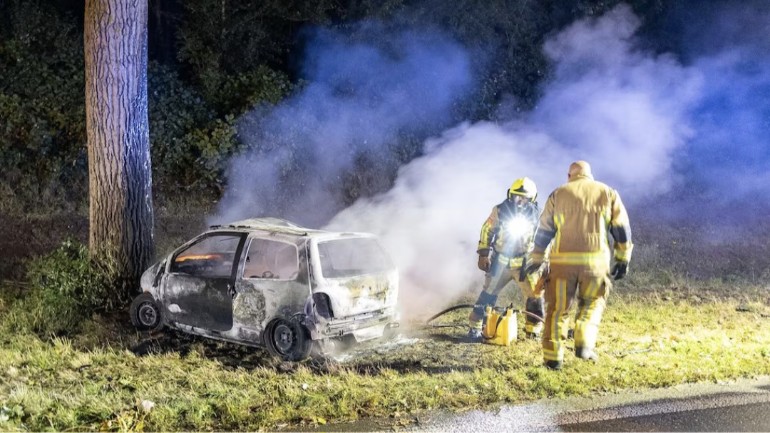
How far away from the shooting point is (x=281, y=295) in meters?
6.88

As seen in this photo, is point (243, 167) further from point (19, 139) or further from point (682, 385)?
point (682, 385)

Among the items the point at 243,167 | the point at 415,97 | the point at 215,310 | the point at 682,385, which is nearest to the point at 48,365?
the point at 215,310

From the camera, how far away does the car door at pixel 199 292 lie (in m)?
7.20

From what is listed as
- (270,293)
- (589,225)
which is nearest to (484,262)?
(589,225)

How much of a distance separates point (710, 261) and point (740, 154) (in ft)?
20.7

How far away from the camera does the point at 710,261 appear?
12.0 metres

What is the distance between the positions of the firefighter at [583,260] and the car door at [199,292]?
311 centimetres

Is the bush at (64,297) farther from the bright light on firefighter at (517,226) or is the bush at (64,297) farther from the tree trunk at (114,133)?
the bright light on firefighter at (517,226)

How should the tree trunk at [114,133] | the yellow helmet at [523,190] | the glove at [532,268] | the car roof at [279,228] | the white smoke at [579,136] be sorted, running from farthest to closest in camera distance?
1. the white smoke at [579,136]
2. the tree trunk at [114,133]
3. the yellow helmet at [523,190]
4. the glove at [532,268]
5. the car roof at [279,228]

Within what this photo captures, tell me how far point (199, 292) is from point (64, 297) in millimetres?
1922

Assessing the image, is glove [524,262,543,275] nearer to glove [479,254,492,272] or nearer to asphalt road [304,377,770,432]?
glove [479,254,492,272]

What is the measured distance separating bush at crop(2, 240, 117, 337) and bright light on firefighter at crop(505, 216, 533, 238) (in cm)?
459

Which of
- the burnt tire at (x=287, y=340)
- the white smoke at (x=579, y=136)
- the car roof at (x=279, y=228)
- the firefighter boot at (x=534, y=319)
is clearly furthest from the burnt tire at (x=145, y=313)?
the white smoke at (x=579, y=136)

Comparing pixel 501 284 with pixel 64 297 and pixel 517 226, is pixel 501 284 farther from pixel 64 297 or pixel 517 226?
pixel 64 297
